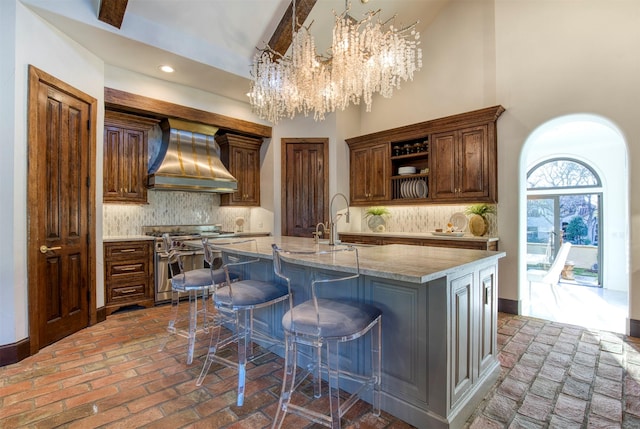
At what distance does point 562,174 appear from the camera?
6250 mm

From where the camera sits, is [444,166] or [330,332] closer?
[330,332]

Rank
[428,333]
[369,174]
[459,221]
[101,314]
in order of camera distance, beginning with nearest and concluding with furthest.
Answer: [428,333], [101,314], [459,221], [369,174]

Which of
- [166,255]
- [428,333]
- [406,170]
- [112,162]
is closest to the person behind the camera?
[428,333]

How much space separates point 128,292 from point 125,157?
1.84 meters

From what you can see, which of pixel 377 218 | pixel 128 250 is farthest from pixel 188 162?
pixel 377 218

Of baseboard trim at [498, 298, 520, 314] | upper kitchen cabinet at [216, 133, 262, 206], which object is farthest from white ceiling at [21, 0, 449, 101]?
baseboard trim at [498, 298, 520, 314]

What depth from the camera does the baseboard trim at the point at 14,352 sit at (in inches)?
102

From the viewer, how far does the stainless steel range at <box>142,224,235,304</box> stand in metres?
4.24

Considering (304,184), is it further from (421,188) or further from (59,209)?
(59,209)

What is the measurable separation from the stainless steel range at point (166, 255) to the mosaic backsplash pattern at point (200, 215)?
16cm

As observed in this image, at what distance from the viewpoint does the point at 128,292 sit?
4.04 metres

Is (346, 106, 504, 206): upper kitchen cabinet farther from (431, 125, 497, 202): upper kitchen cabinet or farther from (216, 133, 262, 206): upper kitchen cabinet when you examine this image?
(216, 133, 262, 206): upper kitchen cabinet

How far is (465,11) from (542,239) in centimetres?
480

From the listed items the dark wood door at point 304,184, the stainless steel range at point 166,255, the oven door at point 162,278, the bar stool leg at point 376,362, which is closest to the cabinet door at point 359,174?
the dark wood door at point 304,184
